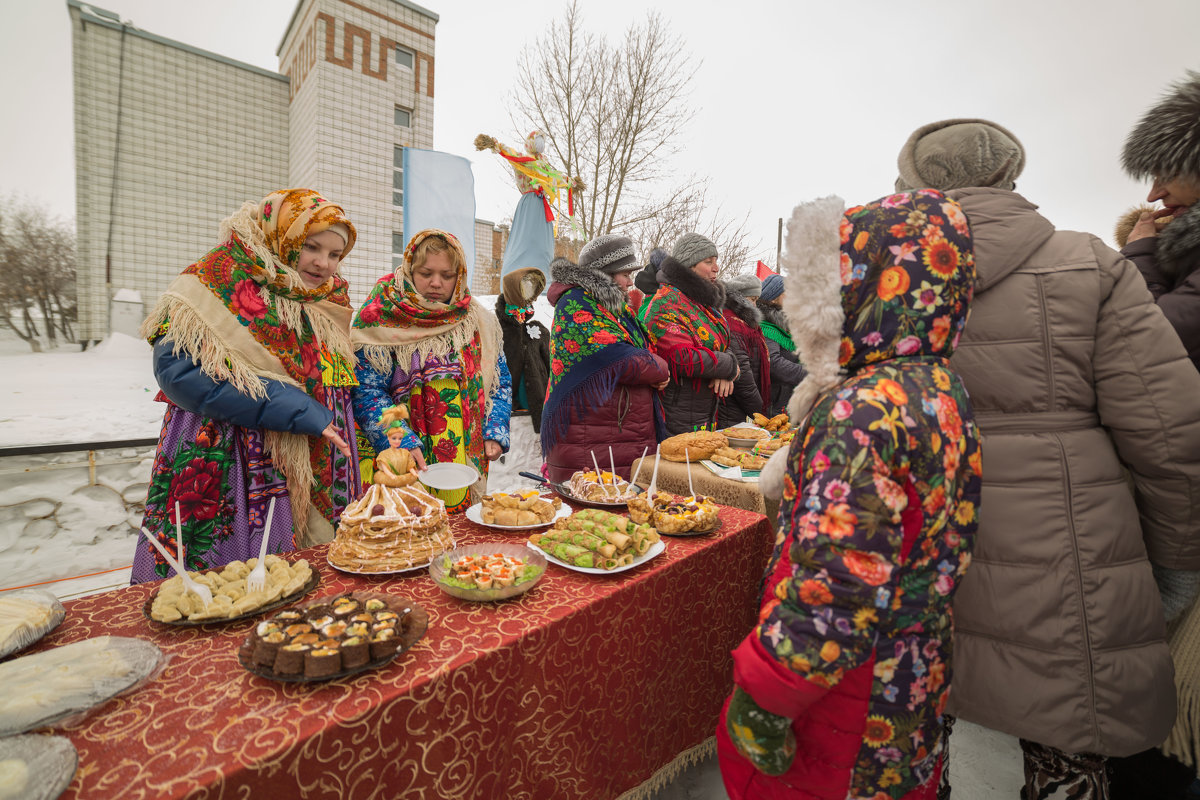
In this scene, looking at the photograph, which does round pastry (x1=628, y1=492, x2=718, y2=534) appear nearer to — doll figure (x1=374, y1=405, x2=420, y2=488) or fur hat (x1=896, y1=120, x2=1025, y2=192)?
doll figure (x1=374, y1=405, x2=420, y2=488)

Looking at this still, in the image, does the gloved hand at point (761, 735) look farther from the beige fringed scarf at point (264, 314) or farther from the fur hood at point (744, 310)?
the fur hood at point (744, 310)

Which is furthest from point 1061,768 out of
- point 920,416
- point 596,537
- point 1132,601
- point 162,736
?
point 162,736

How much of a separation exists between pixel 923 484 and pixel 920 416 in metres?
0.13

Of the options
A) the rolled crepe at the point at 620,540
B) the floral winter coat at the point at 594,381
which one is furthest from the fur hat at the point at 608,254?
the rolled crepe at the point at 620,540

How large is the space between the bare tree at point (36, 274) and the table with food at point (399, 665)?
11.4 ft

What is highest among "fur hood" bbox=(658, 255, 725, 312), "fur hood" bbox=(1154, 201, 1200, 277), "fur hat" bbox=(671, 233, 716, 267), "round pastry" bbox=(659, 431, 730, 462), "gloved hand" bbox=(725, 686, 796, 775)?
"fur hat" bbox=(671, 233, 716, 267)

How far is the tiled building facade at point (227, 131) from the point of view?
18.2 feet

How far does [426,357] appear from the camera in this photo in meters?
2.43

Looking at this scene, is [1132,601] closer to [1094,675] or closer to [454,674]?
[1094,675]

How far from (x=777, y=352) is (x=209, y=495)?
14.4 feet

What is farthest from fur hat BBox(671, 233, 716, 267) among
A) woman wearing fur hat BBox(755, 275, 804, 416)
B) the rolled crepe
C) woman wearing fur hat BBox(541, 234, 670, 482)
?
the rolled crepe

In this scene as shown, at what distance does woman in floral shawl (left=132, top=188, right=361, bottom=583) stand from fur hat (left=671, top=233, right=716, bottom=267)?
2326 millimetres

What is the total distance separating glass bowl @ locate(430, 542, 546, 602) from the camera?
127 cm

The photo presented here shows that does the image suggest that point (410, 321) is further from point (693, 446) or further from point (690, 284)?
point (690, 284)
